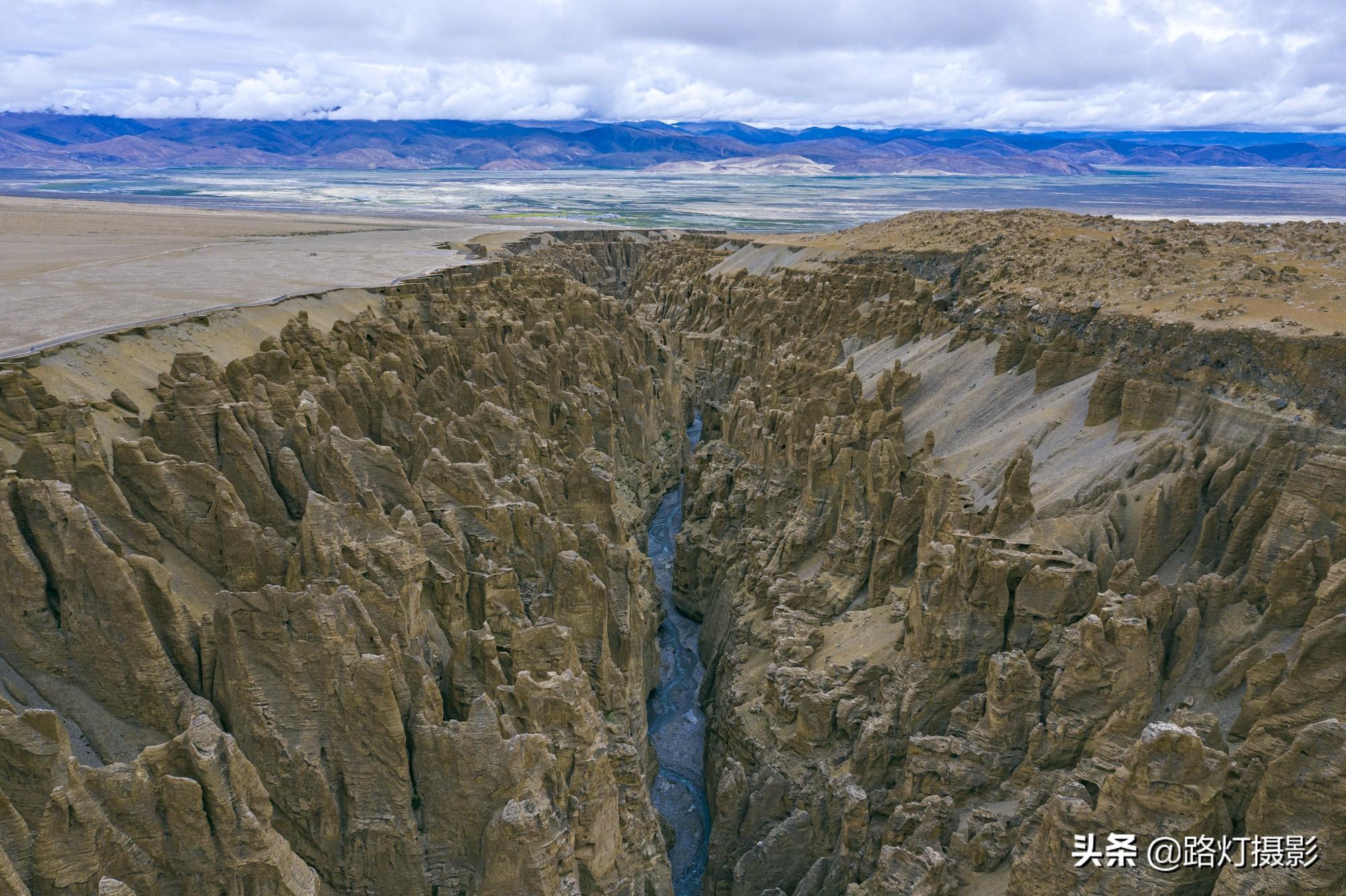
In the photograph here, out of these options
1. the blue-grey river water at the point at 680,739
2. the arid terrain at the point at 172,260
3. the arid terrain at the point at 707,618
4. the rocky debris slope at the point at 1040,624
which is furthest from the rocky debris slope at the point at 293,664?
the arid terrain at the point at 172,260

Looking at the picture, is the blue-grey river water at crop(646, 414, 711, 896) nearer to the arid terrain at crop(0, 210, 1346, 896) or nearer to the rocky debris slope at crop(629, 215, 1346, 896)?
the arid terrain at crop(0, 210, 1346, 896)

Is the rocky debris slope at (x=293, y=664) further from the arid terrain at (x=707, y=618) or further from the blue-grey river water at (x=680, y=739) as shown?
the blue-grey river water at (x=680, y=739)

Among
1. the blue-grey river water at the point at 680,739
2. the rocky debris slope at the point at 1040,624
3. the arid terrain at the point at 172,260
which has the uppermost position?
the arid terrain at the point at 172,260

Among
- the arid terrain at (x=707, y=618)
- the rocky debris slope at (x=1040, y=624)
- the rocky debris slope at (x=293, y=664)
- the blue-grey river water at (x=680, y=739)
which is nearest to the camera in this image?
the rocky debris slope at (x=293, y=664)

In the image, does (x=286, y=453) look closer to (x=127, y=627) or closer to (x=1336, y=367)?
(x=127, y=627)

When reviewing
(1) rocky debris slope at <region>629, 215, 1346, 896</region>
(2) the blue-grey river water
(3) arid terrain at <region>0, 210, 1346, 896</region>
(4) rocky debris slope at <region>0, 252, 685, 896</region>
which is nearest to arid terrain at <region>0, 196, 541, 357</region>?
(3) arid terrain at <region>0, 210, 1346, 896</region>

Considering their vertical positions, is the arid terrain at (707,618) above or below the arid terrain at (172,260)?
below
